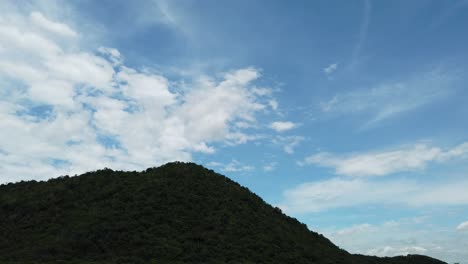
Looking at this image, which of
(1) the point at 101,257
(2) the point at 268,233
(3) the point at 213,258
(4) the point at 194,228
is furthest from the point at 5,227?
(2) the point at 268,233

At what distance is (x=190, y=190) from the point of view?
58.3m

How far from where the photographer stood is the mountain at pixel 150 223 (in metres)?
40.5

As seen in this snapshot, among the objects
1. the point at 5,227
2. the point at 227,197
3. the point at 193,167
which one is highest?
the point at 193,167

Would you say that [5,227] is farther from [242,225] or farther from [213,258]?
[242,225]

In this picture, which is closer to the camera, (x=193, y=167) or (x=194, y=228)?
(x=194, y=228)

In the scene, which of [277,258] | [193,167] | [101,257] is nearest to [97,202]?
[101,257]

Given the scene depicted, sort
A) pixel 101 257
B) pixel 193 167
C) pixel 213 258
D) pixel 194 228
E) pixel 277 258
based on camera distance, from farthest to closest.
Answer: pixel 193 167 < pixel 194 228 < pixel 277 258 < pixel 213 258 < pixel 101 257

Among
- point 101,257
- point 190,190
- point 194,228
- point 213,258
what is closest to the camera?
point 101,257

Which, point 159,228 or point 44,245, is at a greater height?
point 159,228

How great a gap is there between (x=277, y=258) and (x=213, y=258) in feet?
25.5

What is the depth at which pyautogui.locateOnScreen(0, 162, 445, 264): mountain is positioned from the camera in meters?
40.5

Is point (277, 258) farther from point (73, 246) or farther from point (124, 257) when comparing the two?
point (73, 246)

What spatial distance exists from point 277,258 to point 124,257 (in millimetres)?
16583

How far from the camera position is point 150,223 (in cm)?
4747
